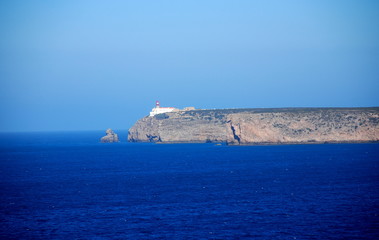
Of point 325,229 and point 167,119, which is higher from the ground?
point 167,119

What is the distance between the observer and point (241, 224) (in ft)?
119

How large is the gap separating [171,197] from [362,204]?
15651 mm

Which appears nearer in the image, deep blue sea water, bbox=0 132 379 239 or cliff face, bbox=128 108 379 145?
deep blue sea water, bbox=0 132 379 239

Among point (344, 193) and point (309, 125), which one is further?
point (309, 125)

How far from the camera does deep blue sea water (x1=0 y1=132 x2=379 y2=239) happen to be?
3469 centimetres

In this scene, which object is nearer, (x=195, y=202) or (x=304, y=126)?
(x=195, y=202)

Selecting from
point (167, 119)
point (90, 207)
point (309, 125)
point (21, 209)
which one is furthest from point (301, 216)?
point (167, 119)

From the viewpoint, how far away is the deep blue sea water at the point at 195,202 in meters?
34.7

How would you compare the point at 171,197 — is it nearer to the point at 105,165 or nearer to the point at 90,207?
the point at 90,207

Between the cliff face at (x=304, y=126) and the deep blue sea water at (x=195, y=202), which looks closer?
the deep blue sea water at (x=195, y=202)

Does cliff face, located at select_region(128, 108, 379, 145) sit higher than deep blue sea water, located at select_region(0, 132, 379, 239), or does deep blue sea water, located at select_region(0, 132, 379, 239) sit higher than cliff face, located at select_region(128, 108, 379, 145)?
cliff face, located at select_region(128, 108, 379, 145)

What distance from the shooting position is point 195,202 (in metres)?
44.9

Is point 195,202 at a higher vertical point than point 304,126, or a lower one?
lower

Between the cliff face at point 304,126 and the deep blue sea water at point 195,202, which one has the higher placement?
the cliff face at point 304,126
